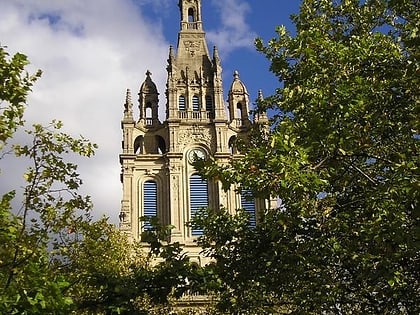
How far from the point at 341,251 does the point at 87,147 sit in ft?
15.0

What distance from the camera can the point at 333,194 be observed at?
1134cm

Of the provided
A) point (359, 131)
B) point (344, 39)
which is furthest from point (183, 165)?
point (359, 131)

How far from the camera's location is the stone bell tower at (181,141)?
50594 millimetres

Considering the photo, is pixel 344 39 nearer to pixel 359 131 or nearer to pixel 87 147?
pixel 359 131

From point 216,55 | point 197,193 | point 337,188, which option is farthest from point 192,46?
point 337,188

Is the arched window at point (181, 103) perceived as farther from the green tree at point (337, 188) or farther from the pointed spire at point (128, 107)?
the green tree at point (337, 188)

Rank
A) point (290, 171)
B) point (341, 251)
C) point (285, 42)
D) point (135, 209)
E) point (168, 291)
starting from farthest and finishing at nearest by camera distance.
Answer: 1. point (135, 209)
2. point (285, 42)
3. point (168, 291)
4. point (341, 251)
5. point (290, 171)

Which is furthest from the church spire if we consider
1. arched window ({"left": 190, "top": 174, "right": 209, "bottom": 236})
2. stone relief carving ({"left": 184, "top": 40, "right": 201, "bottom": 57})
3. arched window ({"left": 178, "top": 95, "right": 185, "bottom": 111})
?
arched window ({"left": 190, "top": 174, "right": 209, "bottom": 236})

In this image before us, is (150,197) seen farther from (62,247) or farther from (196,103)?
(62,247)

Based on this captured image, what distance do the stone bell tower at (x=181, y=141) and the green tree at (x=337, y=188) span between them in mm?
36758

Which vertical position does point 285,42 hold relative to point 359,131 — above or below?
above

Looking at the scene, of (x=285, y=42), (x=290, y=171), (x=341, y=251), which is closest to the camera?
(x=290, y=171)

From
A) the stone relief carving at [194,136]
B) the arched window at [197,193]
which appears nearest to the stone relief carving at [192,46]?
the stone relief carving at [194,136]

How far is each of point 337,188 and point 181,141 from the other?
4183 cm
